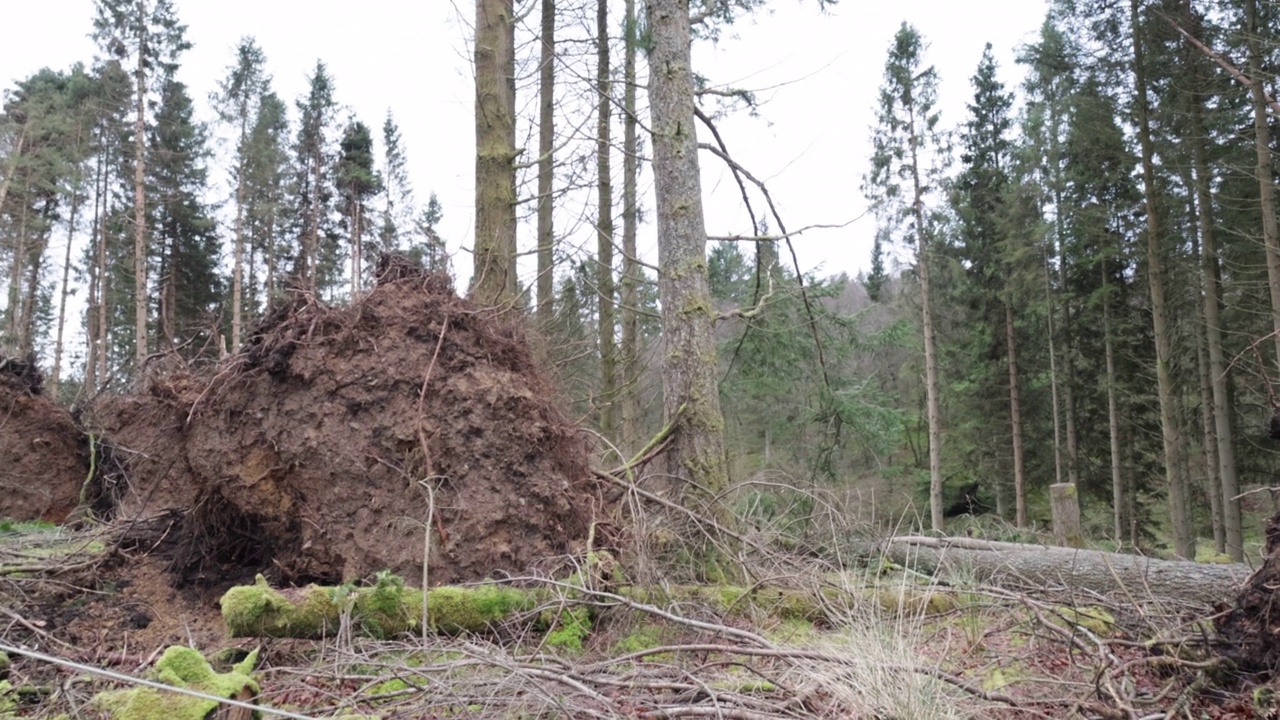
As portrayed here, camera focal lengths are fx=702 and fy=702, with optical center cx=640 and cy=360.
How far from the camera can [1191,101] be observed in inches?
539

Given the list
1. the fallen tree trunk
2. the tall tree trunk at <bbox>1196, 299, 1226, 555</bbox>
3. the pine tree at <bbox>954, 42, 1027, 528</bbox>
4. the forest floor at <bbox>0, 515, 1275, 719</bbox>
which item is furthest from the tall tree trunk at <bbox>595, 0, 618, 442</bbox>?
the pine tree at <bbox>954, 42, 1027, 528</bbox>

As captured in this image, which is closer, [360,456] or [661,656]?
[661,656]

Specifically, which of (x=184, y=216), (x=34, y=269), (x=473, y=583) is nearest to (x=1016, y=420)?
(x=473, y=583)

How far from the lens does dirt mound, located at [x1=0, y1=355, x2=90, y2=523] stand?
9203 millimetres

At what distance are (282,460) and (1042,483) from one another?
24525 mm

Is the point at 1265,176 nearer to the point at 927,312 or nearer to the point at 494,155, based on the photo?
the point at 927,312

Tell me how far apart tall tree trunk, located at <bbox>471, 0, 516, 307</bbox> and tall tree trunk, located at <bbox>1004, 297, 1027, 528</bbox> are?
19015 millimetres

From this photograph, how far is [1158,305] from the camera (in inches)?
564

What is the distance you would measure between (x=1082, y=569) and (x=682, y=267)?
14.5 ft

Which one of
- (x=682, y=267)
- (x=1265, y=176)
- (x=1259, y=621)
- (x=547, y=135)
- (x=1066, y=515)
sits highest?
(x=547, y=135)

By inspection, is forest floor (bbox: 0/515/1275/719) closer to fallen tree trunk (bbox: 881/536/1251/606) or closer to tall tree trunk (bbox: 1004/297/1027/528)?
fallen tree trunk (bbox: 881/536/1251/606)

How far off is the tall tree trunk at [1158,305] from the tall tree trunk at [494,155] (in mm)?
13775

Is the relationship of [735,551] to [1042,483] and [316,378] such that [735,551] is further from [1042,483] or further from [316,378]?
[1042,483]

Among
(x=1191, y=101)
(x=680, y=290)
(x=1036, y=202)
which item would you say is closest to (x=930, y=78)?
(x=1036, y=202)
